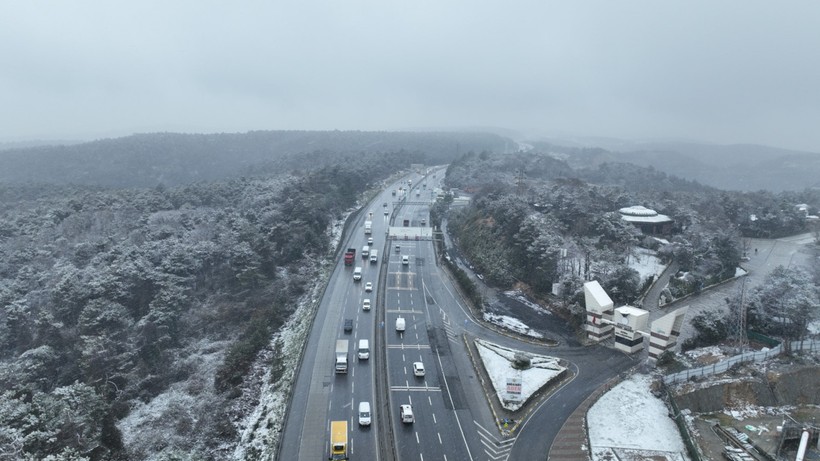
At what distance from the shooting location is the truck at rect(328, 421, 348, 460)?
86.6 feet

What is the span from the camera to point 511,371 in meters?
Result: 36.3

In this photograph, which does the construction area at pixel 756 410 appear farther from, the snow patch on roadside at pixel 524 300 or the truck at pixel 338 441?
the truck at pixel 338 441

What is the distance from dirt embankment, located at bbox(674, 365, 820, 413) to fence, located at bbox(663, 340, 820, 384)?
712 mm

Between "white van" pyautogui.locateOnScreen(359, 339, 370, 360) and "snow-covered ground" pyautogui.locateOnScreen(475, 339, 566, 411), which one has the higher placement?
"white van" pyautogui.locateOnScreen(359, 339, 370, 360)

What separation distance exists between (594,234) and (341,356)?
40.6m

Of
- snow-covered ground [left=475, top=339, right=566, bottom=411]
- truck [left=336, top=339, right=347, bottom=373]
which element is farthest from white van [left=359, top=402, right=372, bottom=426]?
snow-covered ground [left=475, top=339, right=566, bottom=411]

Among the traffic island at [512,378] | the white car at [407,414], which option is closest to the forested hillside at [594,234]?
the traffic island at [512,378]

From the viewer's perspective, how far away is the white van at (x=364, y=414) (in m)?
29.5

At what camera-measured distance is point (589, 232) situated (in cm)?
6381

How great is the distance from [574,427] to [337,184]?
75.8 m

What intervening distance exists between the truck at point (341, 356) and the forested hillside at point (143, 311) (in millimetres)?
5495

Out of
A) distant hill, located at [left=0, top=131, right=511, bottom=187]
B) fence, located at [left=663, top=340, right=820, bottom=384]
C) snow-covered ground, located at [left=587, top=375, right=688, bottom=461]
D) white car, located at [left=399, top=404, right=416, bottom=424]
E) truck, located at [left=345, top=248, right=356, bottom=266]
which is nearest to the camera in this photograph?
snow-covered ground, located at [left=587, top=375, right=688, bottom=461]

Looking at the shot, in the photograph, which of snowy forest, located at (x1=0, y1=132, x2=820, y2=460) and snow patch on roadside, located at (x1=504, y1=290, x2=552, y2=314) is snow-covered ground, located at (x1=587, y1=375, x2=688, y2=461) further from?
snowy forest, located at (x1=0, y1=132, x2=820, y2=460)

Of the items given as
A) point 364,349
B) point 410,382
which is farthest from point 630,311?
point 364,349
